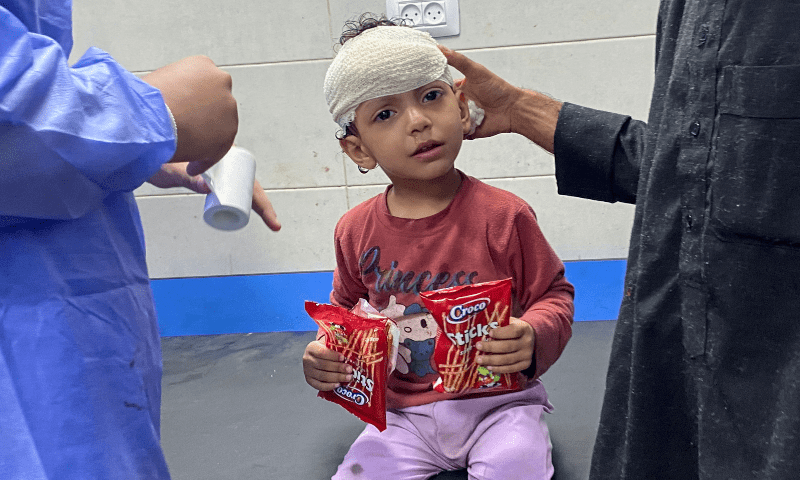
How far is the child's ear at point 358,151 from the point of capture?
110cm

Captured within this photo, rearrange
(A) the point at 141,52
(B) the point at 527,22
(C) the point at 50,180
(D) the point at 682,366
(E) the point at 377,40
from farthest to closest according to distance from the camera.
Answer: (A) the point at 141,52, (B) the point at 527,22, (E) the point at 377,40, (D) the point at 682,366, (C) the point at 50,180

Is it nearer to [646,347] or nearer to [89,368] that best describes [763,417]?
[646,347]

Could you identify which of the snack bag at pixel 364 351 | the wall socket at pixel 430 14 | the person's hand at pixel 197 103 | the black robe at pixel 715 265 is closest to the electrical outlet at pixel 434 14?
the wall socket at pixel 430 14

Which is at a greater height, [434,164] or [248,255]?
[434,164]

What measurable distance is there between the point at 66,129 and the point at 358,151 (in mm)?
660

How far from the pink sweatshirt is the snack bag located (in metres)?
0.10

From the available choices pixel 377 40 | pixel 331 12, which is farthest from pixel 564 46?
pixel 377 40

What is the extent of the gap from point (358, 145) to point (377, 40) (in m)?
0.17

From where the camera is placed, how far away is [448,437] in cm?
112

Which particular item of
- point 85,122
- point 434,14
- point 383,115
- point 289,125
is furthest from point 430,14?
point 85,122

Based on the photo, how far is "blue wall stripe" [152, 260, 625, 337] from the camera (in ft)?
7.53

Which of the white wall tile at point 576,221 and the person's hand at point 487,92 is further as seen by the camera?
the white wall tile at point 576,221

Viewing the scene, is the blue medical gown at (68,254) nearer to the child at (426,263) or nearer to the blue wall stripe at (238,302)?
the child at (426,263)

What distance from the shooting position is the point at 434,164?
103 centimetres
